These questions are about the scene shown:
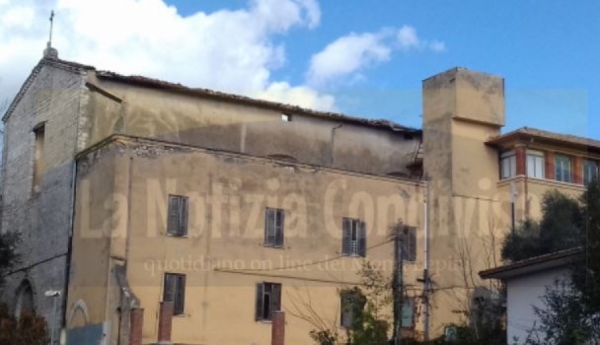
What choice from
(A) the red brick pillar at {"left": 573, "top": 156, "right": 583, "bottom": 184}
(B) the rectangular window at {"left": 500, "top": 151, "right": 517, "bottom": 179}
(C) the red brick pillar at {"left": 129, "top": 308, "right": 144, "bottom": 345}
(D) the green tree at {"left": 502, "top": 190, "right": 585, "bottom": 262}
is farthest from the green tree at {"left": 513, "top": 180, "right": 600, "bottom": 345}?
(A) the red brick pillar at {"left": 573, "top": 156, "right": 583, "bottom": 184}

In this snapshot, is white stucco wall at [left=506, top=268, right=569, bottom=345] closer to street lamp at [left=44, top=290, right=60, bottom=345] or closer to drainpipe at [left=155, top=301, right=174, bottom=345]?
drainpipe at [left=155, top=301, right=174, bottom=345]

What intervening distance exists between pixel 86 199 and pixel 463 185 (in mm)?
14447

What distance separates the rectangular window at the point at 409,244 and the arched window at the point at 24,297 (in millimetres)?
14485

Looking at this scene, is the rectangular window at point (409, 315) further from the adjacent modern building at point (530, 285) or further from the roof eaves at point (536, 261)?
the adjacent modern building at point (530, 285)

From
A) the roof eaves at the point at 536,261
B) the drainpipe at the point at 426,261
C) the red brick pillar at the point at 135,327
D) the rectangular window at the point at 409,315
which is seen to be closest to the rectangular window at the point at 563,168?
the drainpipe at the point at 426,261

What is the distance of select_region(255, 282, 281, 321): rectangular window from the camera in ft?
115

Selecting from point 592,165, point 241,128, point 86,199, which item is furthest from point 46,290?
point 592,165

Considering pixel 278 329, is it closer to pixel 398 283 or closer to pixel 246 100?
pixel 398 283

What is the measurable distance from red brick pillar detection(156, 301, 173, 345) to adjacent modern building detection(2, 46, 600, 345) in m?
0.10

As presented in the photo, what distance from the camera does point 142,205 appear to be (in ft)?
110

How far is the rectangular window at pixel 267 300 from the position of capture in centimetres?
3509

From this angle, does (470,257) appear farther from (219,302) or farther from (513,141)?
(219,302)

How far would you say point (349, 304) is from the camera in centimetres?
3350

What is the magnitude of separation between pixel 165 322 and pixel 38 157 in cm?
1124
